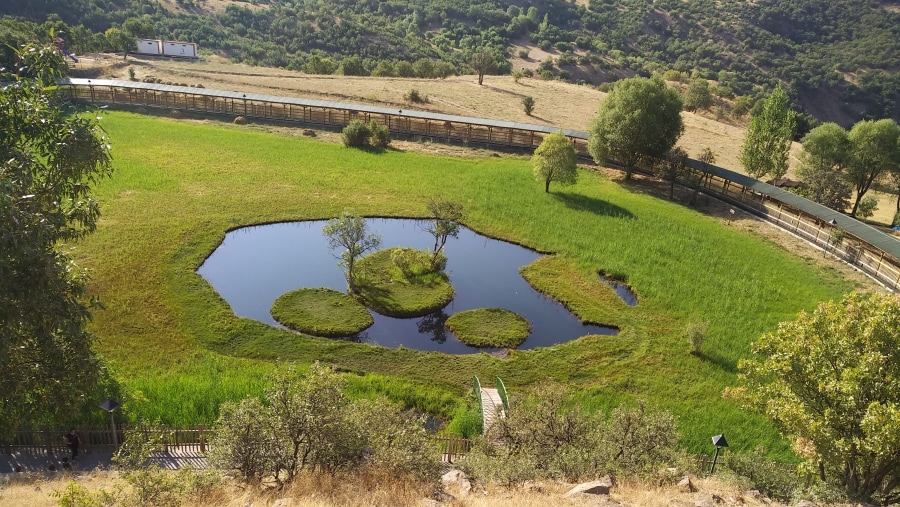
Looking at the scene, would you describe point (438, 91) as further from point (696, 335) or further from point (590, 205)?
point (696, 335)

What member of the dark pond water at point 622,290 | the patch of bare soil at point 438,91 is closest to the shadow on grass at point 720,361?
the dark pond water at point 622,290

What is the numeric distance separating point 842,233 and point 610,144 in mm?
18875

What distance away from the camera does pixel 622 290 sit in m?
33.7

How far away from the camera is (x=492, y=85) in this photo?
85.4m

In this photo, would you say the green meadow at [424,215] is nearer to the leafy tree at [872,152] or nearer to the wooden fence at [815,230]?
the wooden fence at [815,230]

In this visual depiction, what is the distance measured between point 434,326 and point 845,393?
18.3m

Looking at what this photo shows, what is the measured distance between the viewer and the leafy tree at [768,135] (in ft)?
174

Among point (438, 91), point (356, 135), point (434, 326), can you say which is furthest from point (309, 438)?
A: point (438, 91)

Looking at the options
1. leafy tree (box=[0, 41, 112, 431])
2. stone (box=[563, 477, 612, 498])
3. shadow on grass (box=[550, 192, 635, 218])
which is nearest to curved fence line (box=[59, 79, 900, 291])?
shadow on grass (box=[550, 192, 635, 218])

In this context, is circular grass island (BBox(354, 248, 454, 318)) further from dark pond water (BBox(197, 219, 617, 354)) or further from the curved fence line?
the curved fence line

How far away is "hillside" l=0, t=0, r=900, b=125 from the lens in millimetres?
106750

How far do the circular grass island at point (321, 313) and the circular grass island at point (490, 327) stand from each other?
14.6ft

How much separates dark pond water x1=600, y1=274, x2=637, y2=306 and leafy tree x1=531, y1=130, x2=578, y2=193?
1368 centimetres

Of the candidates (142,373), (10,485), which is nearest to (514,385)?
(142,373)
